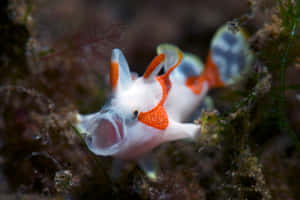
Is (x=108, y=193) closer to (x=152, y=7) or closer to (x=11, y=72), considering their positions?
(x=11, y=72)

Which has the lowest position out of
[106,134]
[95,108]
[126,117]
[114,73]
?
[95,108]

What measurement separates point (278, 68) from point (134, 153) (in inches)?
60.1

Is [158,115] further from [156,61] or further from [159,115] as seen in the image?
[156,61]

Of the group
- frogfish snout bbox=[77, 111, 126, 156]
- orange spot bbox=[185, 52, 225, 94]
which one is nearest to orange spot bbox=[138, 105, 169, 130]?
frogfish snout bbox=[77, 111, 126, 156]

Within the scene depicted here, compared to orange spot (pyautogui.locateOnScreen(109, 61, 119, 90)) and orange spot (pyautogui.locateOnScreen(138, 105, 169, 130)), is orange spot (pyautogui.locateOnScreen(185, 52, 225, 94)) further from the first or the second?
orange spot (pyautogui.locateOnScreen(109, 61, 119, 90))

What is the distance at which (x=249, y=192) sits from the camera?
182cm

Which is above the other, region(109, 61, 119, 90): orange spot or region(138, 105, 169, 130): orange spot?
region(109, 61, 119, 90): orange spot

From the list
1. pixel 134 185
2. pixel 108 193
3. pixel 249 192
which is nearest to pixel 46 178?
pixel 108 193

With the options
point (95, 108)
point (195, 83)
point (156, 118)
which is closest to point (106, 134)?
point (156, 118)

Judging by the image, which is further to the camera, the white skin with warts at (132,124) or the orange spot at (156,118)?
the orange spot at (156,118)

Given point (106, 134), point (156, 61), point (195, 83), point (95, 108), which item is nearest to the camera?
point (106, 134)

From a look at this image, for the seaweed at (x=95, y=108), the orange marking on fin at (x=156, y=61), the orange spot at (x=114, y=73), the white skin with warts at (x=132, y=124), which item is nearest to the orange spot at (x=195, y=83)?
the seaweed at (x=95, y=108)

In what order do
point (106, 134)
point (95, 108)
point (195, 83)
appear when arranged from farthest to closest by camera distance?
point (95, 108)
point (195, 83)
point (106, 134)

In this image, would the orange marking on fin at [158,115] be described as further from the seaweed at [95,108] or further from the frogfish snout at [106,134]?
the seaweed at [95,108]
